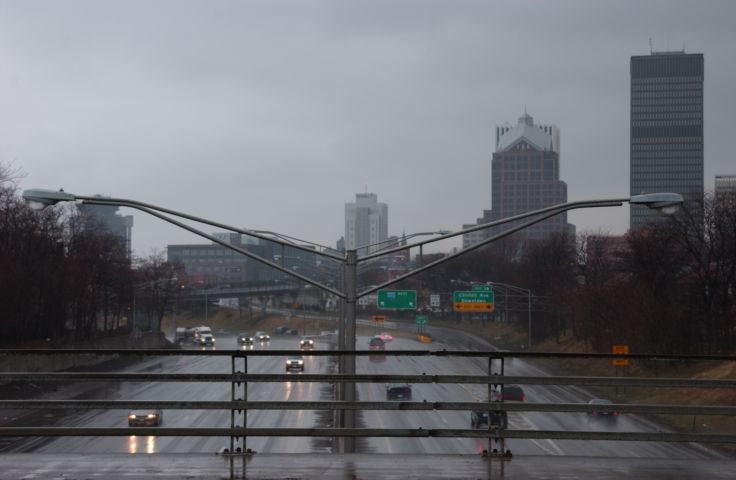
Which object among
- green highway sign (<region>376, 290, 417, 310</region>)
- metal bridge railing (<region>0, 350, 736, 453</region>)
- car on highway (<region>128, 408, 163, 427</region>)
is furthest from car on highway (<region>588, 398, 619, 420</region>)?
green highway sign (<region>376, 290, 417, 310</region>)

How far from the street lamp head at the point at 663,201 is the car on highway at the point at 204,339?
54.9 meters

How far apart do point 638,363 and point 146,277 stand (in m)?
56.3

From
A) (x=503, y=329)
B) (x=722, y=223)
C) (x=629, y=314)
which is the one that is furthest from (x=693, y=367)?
(x=503, y=329)

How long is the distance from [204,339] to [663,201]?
5755 centimetres

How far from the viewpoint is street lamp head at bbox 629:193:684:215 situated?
54.1 ft

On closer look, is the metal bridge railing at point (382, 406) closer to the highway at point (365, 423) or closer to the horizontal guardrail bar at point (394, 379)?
the horizontal guardrail bar at point (394, 379)

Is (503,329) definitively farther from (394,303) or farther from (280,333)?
(394,303)

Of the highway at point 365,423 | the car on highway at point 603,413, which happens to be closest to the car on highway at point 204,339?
the highway at point 365,423

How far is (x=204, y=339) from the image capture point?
7062cm

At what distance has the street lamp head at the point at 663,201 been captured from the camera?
16503 mm

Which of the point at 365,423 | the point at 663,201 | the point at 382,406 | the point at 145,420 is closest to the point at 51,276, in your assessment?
the point at 365,423

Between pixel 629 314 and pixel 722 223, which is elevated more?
pixel 722 223

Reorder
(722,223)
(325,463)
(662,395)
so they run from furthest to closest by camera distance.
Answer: (722,223) < (662,395) < (325,463)

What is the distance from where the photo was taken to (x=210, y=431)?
9352 millimetres
